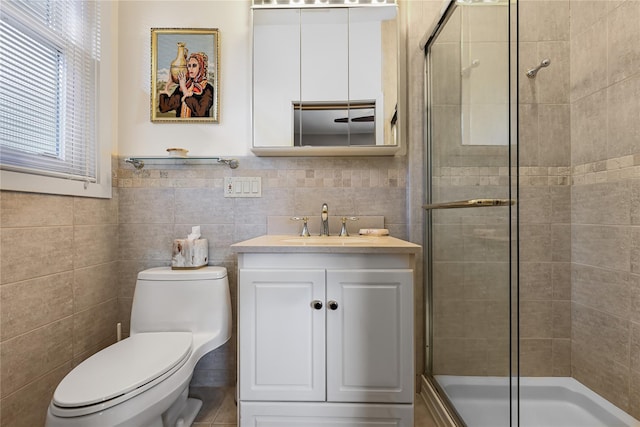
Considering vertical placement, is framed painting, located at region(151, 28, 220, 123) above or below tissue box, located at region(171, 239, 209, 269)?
above

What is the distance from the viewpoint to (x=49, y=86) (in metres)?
1.30

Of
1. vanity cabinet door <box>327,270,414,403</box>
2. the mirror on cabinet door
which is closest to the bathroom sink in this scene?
vanity cabinet door <box>327,270,414,403</box>

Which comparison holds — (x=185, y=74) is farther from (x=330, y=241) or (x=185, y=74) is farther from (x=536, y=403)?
(x=536, y=403)

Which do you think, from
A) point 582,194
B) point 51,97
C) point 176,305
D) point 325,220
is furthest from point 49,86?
point 582,194

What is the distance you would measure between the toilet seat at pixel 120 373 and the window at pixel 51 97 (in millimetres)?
691

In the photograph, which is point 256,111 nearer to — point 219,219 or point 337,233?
point 219,219

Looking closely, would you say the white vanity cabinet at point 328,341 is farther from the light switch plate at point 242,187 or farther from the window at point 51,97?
Answer: the window at point 51,97

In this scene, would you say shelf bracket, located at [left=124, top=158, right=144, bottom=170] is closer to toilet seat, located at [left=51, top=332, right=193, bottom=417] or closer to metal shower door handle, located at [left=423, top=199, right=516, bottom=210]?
toilet seat, located at [left=51, top=332, right=193, bottom=417]

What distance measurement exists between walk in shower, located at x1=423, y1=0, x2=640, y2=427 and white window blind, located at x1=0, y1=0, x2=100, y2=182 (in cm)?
164

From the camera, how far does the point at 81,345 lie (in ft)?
4.70

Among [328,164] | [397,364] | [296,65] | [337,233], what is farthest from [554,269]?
[296,65]

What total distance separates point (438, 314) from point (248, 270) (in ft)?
2.90

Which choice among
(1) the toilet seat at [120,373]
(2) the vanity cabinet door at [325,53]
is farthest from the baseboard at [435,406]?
(2) the vanity cabinet door at [325,53]

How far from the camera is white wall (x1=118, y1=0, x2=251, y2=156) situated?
1.70 meters
